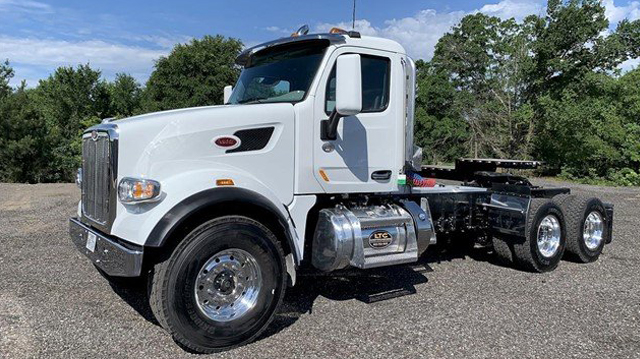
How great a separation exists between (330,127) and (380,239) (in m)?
1.21

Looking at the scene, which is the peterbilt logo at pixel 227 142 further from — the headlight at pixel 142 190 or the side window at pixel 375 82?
the side window at pixel 375 82

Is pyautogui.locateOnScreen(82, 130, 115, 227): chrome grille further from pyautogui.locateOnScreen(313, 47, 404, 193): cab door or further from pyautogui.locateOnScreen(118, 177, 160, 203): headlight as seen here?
pyautogui.locateOnScreen(313, 47, 404, 193): cab door

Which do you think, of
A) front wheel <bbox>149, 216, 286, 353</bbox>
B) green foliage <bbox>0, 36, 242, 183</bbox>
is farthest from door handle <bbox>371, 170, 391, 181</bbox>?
green foliage <bbox>0, 36, 242, 183</bbox>

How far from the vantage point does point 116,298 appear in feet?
16.2

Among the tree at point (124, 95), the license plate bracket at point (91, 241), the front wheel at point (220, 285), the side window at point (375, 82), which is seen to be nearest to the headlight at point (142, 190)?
the front wheel at point (220, 285)

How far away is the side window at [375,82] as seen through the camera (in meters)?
4.94

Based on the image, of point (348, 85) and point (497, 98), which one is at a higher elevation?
point (497, 98)

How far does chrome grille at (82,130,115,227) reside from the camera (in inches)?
155

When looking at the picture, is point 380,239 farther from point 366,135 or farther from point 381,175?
point 366,135

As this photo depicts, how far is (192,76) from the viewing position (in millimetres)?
34188

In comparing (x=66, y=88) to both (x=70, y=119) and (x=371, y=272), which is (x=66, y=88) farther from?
(x=371, y=272)

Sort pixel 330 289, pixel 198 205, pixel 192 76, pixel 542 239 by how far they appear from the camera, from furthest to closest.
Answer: pixel 192 76 → pixel 542 239 → pixel 330 289 → pixel 198 205

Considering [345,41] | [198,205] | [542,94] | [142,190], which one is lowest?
[198,205]

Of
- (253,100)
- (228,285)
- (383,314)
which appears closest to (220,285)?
(228,285)
